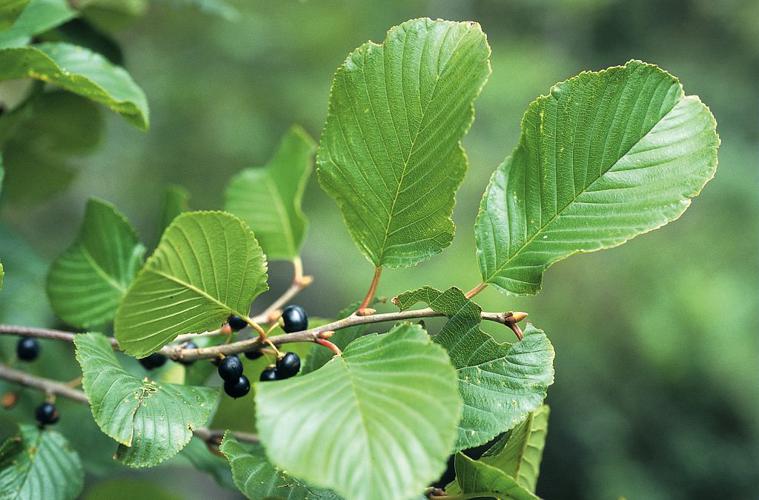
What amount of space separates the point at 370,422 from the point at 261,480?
172 mm

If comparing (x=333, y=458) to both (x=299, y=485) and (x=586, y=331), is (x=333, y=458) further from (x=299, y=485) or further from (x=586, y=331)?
(x=586, y=331)

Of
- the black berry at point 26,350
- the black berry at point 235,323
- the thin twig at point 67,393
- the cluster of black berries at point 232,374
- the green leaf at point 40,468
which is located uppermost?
the black berry at point 235,323

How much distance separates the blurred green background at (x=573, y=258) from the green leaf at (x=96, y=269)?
1.88 metres

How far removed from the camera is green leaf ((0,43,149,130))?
70 cm

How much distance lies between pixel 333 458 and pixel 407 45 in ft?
1.07

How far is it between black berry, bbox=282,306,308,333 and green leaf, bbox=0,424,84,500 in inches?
11.2

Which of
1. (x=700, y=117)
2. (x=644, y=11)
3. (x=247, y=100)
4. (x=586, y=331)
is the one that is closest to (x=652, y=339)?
(x=586, y=331)

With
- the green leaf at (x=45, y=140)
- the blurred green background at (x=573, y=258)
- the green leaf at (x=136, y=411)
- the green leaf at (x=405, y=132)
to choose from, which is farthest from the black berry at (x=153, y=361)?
the blurred green background at (x=573, y=258)

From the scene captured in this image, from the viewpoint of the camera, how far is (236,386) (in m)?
0.65

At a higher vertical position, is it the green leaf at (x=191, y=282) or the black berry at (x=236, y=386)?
the green leaf at (x=191, y=282)

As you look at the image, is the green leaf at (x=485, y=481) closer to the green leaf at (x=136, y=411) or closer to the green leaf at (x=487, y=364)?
the green leaf at (x=487, y=364)

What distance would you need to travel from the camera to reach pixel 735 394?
11.9 feet

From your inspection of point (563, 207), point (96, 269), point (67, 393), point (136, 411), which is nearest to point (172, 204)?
point (96, 269)

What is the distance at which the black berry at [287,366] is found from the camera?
2.06 feet
